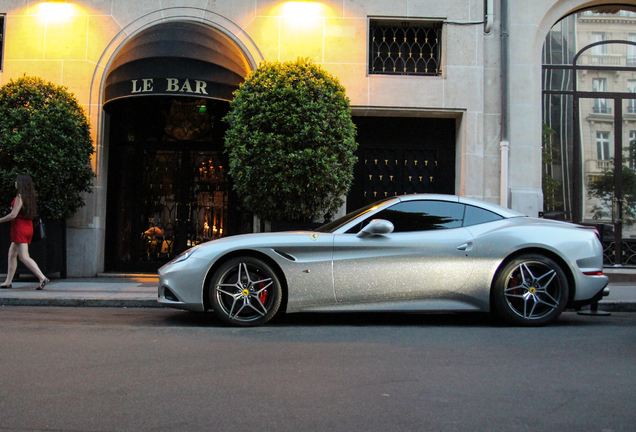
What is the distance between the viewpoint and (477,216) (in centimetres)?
643

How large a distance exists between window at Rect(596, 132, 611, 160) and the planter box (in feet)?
34.2

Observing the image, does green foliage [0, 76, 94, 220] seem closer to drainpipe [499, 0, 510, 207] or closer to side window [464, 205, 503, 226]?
side window [464, 205, 503, 226]

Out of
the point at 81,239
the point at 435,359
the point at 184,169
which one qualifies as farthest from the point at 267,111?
the point at 435,359

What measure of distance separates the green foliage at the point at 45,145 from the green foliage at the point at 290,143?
2.78m

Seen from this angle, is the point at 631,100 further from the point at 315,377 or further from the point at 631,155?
the point at 315,377

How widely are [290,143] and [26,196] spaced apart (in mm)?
4034

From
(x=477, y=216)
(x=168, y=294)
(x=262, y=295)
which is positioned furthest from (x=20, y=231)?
(x=477, y=216)

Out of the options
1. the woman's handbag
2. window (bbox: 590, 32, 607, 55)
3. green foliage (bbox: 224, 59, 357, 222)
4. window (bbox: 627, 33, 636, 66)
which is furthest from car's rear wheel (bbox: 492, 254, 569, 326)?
window (bbox: 627, 33, 636, 66)

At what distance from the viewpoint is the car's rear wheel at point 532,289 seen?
6164mm

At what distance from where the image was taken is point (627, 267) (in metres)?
11.8

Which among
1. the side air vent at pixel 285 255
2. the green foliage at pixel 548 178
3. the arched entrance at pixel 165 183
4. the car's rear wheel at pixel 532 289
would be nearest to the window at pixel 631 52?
the green foliage at pixel 548 178

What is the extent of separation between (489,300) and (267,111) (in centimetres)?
501

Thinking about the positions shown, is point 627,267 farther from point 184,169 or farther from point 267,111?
point 184,169

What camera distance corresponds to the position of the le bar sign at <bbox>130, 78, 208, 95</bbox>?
998 cm
